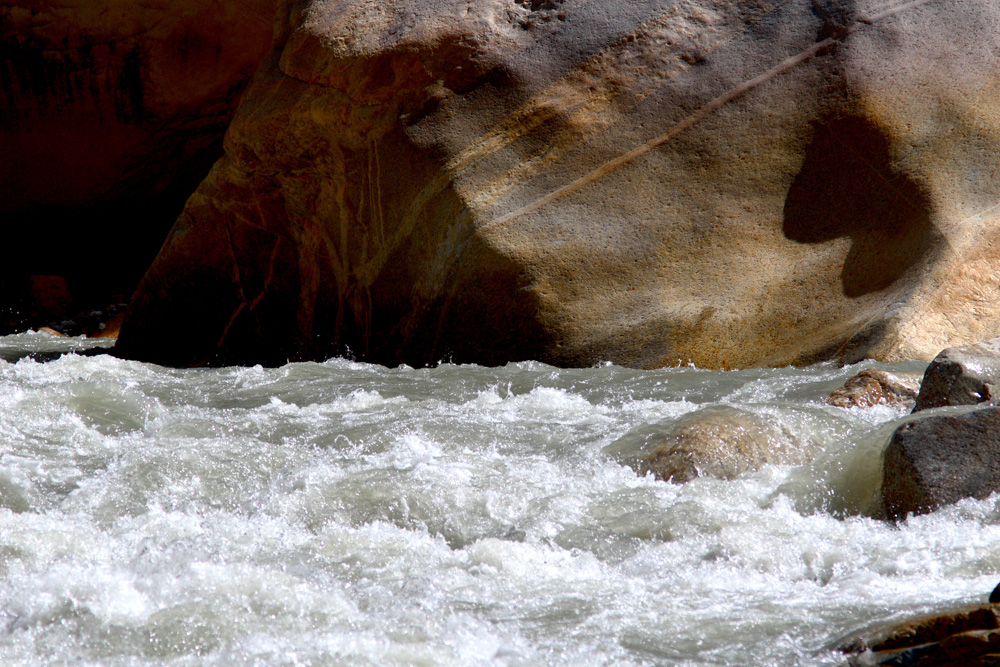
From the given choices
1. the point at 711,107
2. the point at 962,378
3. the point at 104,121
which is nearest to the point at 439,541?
the point at 962,378

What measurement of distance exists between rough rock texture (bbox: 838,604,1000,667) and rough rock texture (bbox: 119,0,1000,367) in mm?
3623

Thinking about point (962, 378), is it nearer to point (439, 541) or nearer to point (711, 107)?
point (439, 541)

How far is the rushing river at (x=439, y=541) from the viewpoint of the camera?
88.1 inches

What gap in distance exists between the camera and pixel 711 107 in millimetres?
6203

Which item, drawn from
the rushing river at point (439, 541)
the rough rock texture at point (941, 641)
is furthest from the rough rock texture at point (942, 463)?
the rough rock texture at point (941, 641)

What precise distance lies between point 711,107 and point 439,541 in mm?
4090

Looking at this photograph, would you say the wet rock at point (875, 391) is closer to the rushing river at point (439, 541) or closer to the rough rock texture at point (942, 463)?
the rushing river at point (439, 541)

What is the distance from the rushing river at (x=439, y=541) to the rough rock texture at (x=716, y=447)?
0.24 ft

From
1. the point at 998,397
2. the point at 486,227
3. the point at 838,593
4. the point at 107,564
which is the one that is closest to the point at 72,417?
the point at 107,564

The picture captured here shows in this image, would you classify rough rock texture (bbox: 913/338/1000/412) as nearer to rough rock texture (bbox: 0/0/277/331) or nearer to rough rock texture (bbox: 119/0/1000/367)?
rough rock texture (bbox: 119/0/1000/367)

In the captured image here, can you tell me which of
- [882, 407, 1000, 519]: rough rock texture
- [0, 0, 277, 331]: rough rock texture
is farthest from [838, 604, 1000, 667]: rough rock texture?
[0, 0, 277, 331]: rough rock texture

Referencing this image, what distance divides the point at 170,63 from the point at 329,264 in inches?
204

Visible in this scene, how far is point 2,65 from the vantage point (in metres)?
10.9

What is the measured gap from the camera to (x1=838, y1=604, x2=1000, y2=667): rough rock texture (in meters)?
1.78
